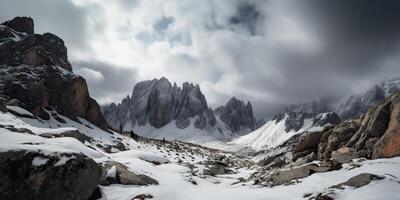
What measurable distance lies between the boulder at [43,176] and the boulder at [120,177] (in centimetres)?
340

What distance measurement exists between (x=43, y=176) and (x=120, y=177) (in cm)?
659

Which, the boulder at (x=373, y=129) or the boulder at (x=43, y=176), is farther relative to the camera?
the boulder at (x=373, y=129)

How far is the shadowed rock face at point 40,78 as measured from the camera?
65.4 metres

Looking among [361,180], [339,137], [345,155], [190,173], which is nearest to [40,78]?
[190,173]

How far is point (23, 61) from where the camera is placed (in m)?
74.8

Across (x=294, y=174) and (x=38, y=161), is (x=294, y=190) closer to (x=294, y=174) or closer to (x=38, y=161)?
(x=294, y=174)

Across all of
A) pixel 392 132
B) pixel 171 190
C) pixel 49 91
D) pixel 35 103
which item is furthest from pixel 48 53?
pixel 392 132

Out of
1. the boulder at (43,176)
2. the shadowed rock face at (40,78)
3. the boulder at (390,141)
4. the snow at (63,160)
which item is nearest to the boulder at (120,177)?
the boulder at (43,176)

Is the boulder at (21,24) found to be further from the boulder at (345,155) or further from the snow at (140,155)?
the boulder at (345,155)

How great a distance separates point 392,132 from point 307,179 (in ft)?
27.1

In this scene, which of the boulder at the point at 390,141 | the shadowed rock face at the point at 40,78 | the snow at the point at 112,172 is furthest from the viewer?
the shadowed rock face at the point at 40,78

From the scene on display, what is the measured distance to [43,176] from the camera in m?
15.8

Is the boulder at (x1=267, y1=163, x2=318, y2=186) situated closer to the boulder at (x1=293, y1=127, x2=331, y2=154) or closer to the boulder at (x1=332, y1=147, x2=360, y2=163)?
the boulder at (x1=332, y1=147, x2=360, y2=163)

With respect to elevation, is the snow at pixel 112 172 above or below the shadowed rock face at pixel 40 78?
below
